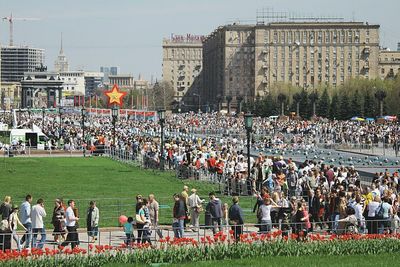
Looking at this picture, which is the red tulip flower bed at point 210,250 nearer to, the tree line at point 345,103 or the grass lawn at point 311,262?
the grass lawn at point 311,262

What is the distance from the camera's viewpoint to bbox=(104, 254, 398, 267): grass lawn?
21859 mm

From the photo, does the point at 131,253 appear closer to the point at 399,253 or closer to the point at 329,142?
the point at 399,253

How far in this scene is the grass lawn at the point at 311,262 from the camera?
2186 centimetres

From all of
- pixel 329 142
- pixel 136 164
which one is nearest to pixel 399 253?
pixel 136 164

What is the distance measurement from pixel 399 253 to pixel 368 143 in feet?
167

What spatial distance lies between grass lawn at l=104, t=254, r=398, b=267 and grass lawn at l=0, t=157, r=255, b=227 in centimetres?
927

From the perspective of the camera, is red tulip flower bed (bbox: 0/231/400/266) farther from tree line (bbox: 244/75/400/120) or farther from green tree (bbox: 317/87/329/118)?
green tree (bbox: 317/87/329/118)

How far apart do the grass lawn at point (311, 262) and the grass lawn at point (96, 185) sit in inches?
365

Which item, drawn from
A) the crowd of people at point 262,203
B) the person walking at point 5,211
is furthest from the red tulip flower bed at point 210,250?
the person walking at point 5,211

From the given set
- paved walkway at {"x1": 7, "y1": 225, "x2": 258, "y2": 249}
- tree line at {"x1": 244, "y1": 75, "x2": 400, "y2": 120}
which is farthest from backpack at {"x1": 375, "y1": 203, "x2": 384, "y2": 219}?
tree line at {"x1": 244, "y1": 75, "x2": 400, "y2": 120}

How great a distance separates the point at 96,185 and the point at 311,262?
23.7 metres

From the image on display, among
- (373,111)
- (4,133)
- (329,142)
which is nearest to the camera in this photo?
(329,142)

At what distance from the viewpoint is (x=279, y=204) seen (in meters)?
28.8

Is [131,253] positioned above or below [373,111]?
below
